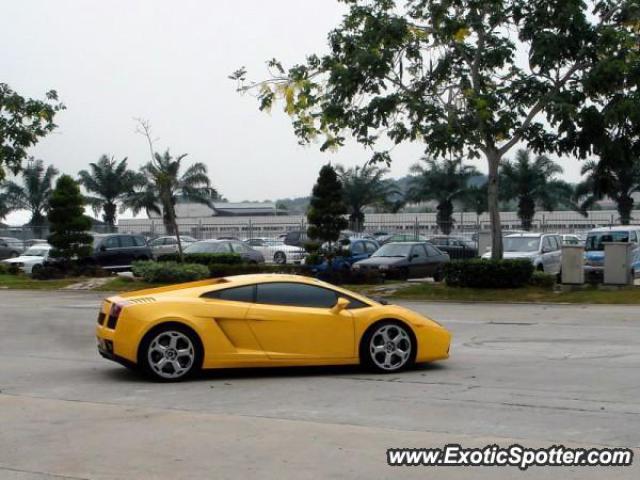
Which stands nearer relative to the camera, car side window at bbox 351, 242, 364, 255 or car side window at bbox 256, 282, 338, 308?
car side window at bbox 256, 282, 338, 308

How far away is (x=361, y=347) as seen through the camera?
1173 cm

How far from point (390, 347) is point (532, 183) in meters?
52.4

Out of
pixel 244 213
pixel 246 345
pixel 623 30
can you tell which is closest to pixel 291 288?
pixel 246 345

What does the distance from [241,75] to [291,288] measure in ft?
53.7

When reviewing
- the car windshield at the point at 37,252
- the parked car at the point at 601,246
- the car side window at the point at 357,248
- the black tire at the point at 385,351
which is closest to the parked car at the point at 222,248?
the car side window at the point at 357,248

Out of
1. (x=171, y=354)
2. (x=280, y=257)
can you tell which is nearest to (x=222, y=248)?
(x=280, y=257)

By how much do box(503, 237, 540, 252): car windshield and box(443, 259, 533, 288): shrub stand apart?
5487 mm

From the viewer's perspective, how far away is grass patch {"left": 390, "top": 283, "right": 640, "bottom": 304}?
2444 cm

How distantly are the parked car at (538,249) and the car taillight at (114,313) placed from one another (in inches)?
870

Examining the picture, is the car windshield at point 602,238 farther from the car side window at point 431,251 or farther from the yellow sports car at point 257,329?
the yellow sports car at point 257,329

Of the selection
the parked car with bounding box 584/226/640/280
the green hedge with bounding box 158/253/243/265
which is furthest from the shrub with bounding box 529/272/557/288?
the green hedge with bounding box 158/253/243/265

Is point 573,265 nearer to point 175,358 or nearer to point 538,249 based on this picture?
point 538,249

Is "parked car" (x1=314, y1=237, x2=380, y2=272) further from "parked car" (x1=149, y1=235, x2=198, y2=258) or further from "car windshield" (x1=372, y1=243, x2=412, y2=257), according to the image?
"parked car" (x1=149, y1=235, x2=198, y2=258)

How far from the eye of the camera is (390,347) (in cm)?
1184
